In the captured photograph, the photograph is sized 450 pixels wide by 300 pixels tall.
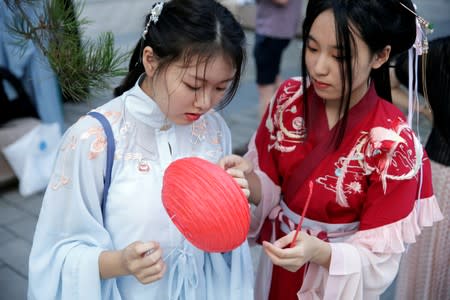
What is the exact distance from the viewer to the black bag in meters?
3.82

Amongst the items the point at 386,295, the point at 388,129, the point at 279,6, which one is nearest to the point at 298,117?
the point at 388,129

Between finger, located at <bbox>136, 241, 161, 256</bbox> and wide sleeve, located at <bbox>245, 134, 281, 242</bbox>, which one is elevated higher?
finger, located at <bbox>136, 241, 161, 256</bbox>

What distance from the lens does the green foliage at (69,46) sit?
1.41 meters

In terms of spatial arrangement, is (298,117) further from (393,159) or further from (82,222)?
(82,222)

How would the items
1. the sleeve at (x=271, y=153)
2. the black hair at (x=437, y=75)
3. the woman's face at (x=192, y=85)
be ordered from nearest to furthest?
the woman's face at (x=192, y=85) → the sleeve at (x=271, y=153) → the black hair at (x=437, y=75)

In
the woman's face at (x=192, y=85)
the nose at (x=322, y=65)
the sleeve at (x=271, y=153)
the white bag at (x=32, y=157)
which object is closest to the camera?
the woman's face at (x=192, y=85)

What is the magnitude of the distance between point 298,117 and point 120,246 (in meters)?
0.68

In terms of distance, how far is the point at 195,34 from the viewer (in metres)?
1.23

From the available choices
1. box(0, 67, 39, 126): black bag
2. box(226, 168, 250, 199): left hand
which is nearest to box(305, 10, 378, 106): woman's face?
box(226, 168, 250, 199): left hand

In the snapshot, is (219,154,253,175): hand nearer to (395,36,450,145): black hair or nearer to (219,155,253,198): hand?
(219,155,253,198): hand

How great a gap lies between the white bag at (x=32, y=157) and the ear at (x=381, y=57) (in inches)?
114

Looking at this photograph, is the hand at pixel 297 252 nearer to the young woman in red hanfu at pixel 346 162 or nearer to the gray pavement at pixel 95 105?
the young woman in red hanfu at pixel 346 162

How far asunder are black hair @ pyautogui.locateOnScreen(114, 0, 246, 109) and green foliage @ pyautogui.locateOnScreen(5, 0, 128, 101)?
18 centimetres

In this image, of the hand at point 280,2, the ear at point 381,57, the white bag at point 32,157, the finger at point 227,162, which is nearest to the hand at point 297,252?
the finger at point 227,162
